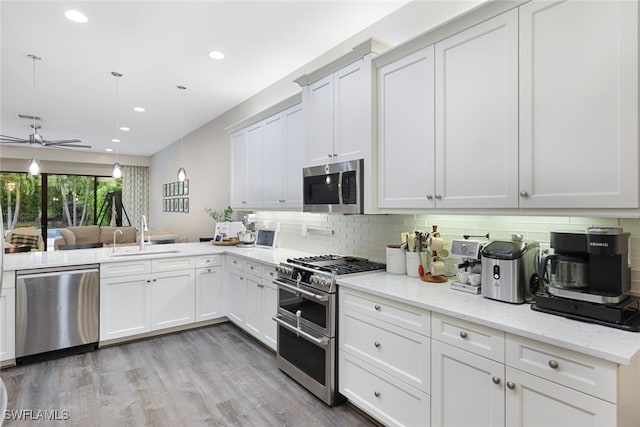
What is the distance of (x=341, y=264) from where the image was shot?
2.81 metres

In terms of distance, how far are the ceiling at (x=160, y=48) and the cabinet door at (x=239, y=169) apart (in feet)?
2.14

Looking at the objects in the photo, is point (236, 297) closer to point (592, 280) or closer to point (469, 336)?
point (469, 336)

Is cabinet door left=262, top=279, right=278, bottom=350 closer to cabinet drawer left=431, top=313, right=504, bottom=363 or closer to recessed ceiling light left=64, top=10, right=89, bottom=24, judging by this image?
cabinet drawer left=431, top=313, right=504, bottom=363

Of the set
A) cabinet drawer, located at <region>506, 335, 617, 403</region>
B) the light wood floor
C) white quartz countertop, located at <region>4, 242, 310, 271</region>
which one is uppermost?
white quartz countertop, located at <region>4, 242, 310, 271</region>

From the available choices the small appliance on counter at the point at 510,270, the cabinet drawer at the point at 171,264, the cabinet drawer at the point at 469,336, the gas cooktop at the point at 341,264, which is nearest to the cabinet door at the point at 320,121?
the gas cooktop at the point at 341,264

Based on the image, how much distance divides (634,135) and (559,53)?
0.48 metres

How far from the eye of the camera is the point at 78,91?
15.2 ft

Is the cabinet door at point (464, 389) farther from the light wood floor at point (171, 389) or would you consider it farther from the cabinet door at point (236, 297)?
the cabinet door at point (236, 297)

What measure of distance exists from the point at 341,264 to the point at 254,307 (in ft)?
3.88

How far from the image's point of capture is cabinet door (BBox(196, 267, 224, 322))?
13.1 ft

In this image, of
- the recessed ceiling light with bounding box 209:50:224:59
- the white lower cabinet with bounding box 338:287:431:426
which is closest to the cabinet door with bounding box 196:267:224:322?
the white lower cabinet with bounding box 338:287:431:426

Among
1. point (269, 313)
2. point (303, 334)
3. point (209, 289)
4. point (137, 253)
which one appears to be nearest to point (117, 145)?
point (137, 253)

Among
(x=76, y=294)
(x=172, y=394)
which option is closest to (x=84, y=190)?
(x=76, y=294)

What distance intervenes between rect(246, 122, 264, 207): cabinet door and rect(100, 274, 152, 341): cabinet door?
4.53 ft
